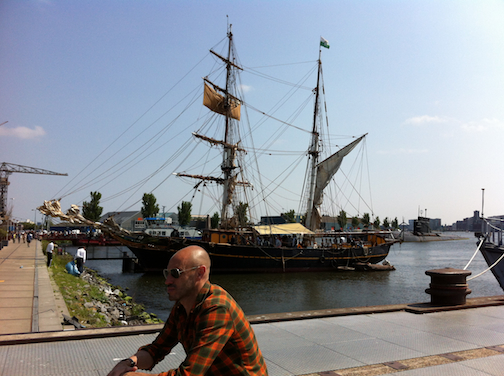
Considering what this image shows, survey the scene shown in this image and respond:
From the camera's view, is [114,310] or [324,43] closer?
[114,310]

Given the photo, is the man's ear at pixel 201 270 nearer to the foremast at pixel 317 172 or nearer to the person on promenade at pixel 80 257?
the person on promenade at pixel 80 257

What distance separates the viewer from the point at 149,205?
267 ft

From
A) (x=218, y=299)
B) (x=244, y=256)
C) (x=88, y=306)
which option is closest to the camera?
(x=218, y=299)

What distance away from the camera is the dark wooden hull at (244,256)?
32.7 metres

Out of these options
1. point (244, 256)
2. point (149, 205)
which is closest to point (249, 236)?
point (244, 256)

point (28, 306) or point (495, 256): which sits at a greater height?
point (495, 256)

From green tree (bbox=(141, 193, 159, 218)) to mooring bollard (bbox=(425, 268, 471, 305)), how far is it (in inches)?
3008

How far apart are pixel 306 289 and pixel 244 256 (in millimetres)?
8447

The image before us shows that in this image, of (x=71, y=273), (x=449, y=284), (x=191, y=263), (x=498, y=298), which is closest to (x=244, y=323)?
(x=191, y=263)

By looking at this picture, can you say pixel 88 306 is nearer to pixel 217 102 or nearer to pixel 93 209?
pixel 217 102

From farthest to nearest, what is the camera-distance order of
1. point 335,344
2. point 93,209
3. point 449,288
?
point 93,209
point 449,288
point 335,344

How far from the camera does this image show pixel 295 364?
15.8ft

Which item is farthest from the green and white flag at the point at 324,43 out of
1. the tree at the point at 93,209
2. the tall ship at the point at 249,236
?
the tree at the point at 93,209

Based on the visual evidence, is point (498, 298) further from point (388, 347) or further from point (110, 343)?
point (110, 343)
